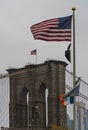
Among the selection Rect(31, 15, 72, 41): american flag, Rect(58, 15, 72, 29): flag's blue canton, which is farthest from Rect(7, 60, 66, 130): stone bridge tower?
Rect(58, 15, 72, 29): flag's blue canton

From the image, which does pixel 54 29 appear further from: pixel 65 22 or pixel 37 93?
pixel 37 93

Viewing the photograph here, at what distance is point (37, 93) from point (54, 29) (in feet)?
173

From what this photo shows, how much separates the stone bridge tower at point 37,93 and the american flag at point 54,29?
44.6 m

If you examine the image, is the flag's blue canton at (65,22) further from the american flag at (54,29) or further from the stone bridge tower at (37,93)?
the stone bridge tower at (37,93)

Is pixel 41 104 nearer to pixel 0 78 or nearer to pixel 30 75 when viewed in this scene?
pixel 30 75

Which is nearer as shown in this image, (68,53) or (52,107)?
(68,53)

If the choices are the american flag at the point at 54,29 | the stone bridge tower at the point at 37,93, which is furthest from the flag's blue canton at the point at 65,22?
the stone bridge tower at the point at 37,93

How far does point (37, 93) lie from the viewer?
75.7 meters

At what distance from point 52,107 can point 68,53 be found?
49.3 meters

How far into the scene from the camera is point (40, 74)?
76.1 meters

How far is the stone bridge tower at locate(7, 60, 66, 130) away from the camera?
71500 millimetres

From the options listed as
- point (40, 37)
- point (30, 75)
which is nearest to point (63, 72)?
point (30, 75)

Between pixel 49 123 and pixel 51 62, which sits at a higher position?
pixel 51 62

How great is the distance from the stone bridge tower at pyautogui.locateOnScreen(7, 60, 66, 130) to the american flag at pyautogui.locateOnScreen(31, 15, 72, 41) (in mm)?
44560
